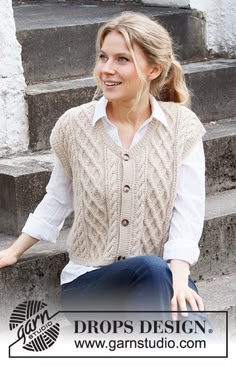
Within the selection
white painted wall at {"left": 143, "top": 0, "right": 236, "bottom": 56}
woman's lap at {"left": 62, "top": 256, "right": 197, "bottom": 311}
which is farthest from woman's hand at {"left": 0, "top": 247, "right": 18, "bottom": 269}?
white painted wall at {"left": 143, "top": 0, "right": 236, "bottom": 56}

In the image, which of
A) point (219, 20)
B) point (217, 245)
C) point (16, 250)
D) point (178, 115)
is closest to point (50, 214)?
point (16, 250)

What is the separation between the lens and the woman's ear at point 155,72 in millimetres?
3646

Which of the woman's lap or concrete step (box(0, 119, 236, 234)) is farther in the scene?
concrete step (box(0, 119, 236, 234))

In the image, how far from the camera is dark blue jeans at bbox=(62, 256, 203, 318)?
348 centimetres

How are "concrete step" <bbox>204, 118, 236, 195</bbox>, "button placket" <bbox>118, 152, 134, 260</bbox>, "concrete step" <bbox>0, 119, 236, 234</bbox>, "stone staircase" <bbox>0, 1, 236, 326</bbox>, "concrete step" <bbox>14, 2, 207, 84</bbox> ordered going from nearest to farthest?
"button placket" <bbox>118, 152, 134, 260</bbox>, "stone staircase" <bbox>0, 1, 236, 326</bbox>, "concrete step" <bbox>0, 119, 236, 234</bbox>, "concrete step" <bbox>204, 118, 236, 195</bbox>, "concrete step" <bbox>14, 2, 207, 84</bbox>

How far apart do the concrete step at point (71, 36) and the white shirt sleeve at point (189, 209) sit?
1.48 metres

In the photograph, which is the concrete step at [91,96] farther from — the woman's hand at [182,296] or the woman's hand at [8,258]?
the woman's hand at [182,296]

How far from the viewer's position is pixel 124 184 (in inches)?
143

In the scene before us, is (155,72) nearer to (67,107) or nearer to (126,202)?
(126,202)

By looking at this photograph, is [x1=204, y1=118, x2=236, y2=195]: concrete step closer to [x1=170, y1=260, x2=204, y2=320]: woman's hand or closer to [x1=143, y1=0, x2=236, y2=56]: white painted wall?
[x1=143, y1=0, x2=236, y2=56]: white painted wall

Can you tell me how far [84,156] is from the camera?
369 cm

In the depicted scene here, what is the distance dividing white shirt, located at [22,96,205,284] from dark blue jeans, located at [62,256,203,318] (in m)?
0.06

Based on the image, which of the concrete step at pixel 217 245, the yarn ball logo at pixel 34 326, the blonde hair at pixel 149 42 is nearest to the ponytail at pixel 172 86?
the blonde hair at pixel 149 42

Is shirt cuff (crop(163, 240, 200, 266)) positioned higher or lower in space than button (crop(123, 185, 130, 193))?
lower
